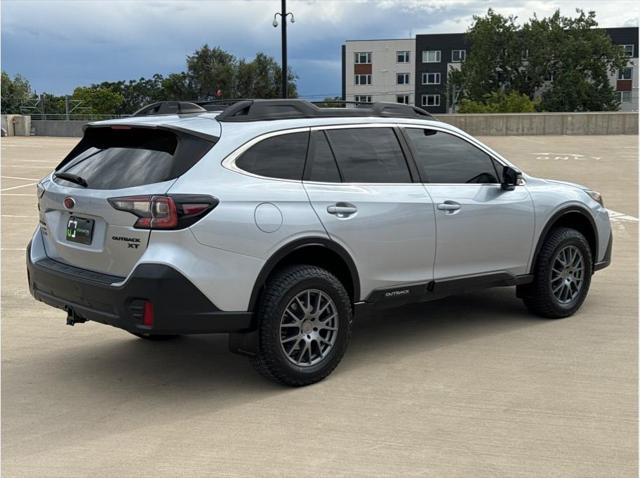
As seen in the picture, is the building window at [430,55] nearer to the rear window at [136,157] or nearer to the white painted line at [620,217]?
the white painted line at [620,217]

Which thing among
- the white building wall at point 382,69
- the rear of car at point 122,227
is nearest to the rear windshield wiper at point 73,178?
the rear of car at point 122,227

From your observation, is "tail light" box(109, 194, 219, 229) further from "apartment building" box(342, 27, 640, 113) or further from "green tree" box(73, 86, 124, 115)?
"green tree" box(73, 86, 124, 115)

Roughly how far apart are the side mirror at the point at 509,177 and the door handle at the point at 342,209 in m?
1.55

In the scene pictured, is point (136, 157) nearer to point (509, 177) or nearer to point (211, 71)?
point (509, 177)

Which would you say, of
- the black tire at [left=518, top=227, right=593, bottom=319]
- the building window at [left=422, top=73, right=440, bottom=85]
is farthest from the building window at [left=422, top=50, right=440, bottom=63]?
the black tire at [left=518, top=227, right=593, bottom=319]

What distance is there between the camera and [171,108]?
5.34 m

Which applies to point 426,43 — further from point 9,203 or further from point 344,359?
point 344,359

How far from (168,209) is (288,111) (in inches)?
49.2

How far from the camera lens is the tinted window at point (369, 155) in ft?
16.9

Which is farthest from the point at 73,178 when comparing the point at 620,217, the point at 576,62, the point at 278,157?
the point at 576,62

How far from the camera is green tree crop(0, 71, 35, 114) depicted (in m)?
55.5

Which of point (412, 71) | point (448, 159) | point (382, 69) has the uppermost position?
point (382, 69)

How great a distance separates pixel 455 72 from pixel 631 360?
247ft

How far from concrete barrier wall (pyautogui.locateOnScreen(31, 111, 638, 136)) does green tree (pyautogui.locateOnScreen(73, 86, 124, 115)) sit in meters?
58.3
